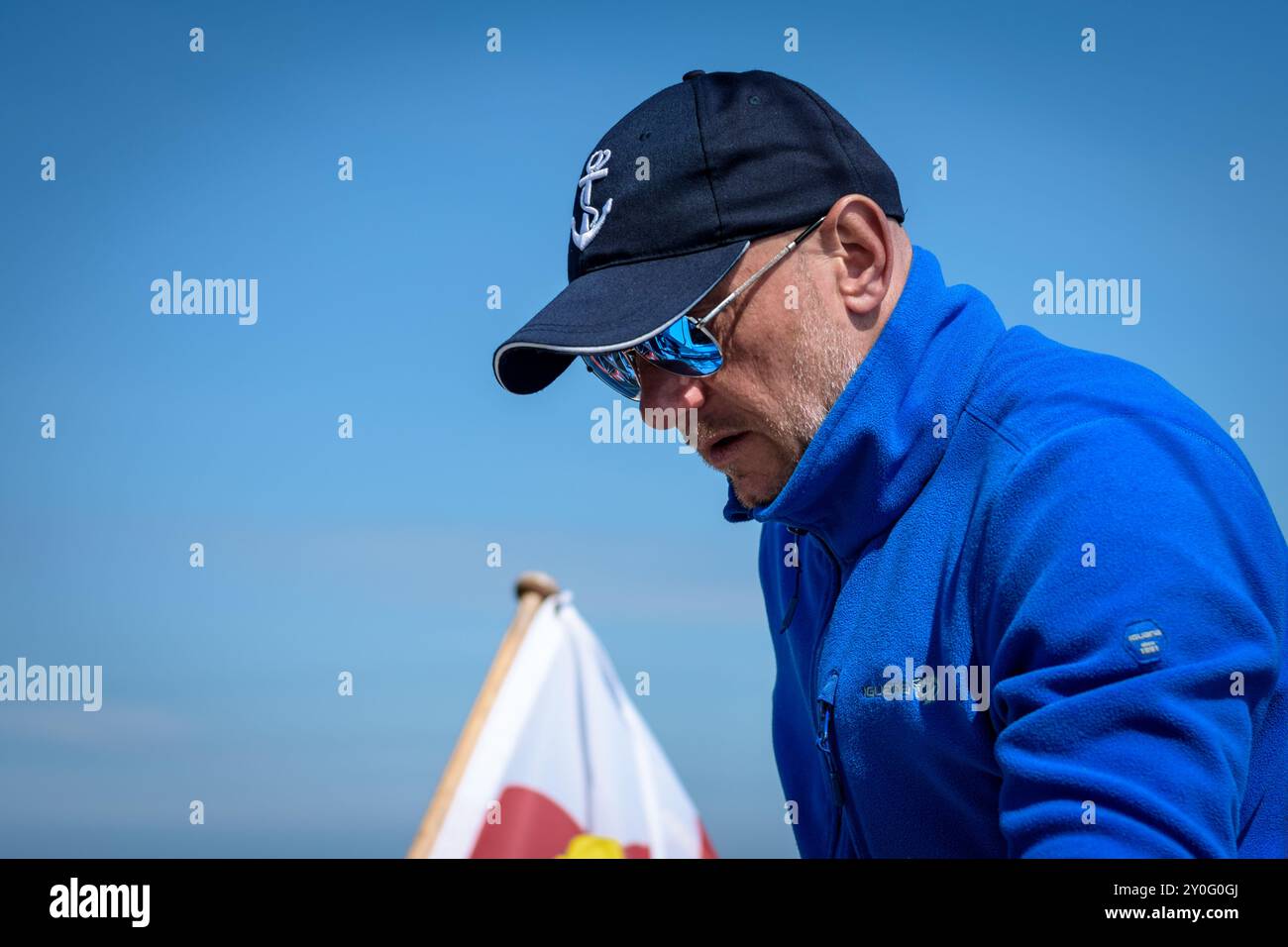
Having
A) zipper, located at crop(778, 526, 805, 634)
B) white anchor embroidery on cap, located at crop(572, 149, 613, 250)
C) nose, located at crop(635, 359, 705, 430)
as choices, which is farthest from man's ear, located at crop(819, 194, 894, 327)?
zipper, located at crop(778, 526, 805, 634)

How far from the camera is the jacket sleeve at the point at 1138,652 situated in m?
1.79

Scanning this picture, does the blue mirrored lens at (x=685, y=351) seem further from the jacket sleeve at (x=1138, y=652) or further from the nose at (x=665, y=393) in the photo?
the jacket sleeve at (x=1138, y=652)

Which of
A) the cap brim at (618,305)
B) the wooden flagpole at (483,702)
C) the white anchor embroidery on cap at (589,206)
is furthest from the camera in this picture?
the wooden flagpole at (483,702)

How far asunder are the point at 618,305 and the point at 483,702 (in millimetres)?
5223

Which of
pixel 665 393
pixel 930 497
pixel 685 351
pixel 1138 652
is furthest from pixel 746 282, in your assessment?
pixel 1138 652

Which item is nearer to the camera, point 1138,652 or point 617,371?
point 1138,652

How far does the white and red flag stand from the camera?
22.0 ft

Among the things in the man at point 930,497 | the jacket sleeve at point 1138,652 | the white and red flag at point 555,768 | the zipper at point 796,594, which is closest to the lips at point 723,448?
the man at point 930,497

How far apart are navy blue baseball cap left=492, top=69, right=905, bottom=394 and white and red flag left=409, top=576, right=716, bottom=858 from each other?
436 cm

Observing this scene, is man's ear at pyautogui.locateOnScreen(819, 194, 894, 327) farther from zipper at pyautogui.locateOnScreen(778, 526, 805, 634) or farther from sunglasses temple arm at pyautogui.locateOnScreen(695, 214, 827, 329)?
zipper at pyautogui.locateOnScreen(778, 526, 805, 634)

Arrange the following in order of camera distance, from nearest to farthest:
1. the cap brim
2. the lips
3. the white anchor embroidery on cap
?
1. the cap brim
2. the white anchor embroidery on cap
3. the lips

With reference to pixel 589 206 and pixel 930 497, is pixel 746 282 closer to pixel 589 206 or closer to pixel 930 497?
pixel 589 206

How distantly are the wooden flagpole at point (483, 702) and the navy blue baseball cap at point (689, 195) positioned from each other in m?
4.33

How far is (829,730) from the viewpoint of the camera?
8.24 feet
